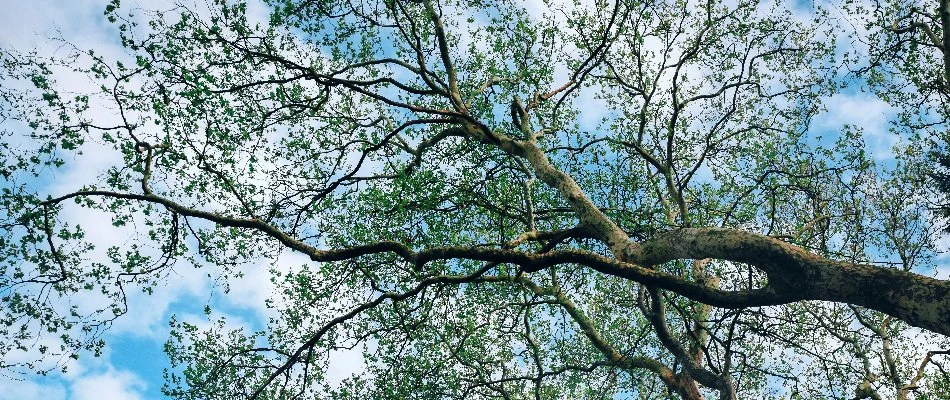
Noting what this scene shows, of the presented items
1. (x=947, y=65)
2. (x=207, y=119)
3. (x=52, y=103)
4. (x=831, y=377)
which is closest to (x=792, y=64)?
(x=947, y=65)

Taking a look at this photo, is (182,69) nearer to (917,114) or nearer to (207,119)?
(207,119)

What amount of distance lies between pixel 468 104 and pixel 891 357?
586 inches

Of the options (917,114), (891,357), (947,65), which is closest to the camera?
(947,65)

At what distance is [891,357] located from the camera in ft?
59.3

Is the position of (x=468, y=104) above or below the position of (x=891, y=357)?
above

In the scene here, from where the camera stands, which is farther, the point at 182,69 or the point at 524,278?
the point at 524,278

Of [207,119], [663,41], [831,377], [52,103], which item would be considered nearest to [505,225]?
[663,41]

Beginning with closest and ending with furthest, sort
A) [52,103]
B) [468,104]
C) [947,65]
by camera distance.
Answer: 1. [947,65]
2. [52,103]
3. [468,104]

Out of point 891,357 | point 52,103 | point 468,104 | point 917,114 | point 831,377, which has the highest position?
point 468,104

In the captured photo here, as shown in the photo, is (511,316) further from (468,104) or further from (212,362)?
(212,362)

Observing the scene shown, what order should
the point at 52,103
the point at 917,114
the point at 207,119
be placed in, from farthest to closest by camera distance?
the point at 917,114 < the point at 207,119 < the point at 52,103

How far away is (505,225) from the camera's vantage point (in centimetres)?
1678

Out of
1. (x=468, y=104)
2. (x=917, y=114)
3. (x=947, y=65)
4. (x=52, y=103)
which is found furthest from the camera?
(x=468, y=104)

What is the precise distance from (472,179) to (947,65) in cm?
1053
